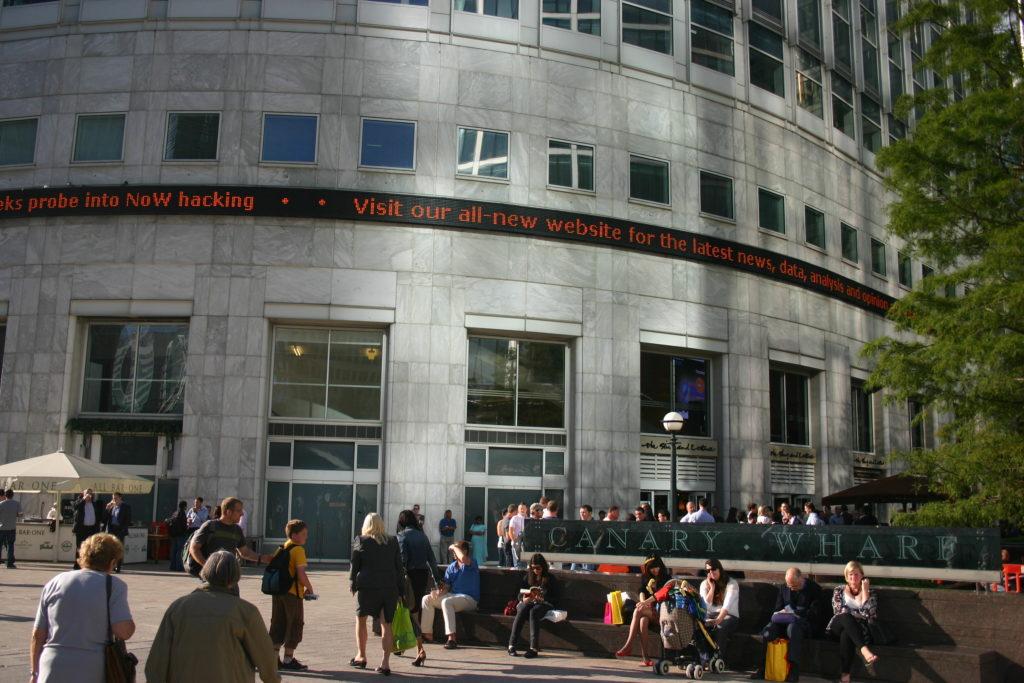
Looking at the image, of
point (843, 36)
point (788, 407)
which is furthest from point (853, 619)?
point (843, 36)

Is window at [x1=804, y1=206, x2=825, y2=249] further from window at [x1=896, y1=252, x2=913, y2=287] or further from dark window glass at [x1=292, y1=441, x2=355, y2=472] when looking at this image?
dark window glass at [x1=292, y1=441, x2=355, y2=472]

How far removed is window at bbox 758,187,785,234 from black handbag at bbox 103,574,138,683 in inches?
1144

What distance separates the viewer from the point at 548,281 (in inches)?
1104

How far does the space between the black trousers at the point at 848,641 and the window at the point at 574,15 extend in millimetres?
21720

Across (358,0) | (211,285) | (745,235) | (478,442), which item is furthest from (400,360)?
(745,235)

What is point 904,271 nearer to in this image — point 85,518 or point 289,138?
point 289,138

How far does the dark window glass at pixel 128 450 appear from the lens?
26.5 metres

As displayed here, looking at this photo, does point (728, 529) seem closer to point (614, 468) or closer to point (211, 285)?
point (614, 468)

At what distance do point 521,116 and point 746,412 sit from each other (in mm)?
11386

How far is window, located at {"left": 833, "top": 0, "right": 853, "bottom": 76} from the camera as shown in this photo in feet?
126

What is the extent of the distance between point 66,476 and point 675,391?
17.0 metres

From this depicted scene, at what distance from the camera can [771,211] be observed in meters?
33.3

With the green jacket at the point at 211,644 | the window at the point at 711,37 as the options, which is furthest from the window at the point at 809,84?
the green jacket at the point at 211,644

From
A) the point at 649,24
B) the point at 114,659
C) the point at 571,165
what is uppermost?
the point at 649,24
